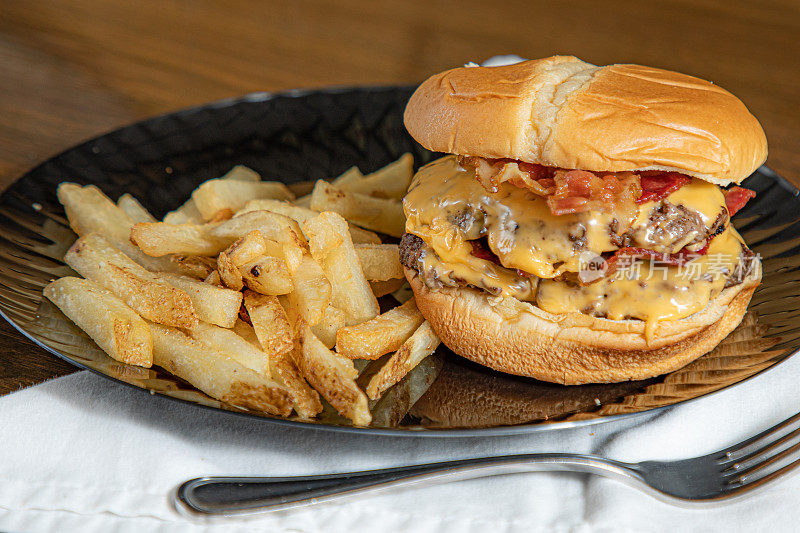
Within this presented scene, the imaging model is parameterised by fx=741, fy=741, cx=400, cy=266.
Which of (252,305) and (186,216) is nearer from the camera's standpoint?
(252,305)

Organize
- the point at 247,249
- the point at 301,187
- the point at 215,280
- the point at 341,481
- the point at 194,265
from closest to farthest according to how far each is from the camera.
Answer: the point at 341,481 < the point at 247,249 < the point at 215,280 < the point at 194,265 < the point at 301,187

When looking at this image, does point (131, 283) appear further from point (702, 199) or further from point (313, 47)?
point (313, 47)

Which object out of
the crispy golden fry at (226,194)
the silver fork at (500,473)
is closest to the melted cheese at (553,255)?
the silver fork at (500,473)

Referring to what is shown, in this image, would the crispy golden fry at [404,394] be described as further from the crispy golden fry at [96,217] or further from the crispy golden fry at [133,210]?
the crispy golden fry at [133,210]

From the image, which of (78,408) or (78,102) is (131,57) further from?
(78,408)

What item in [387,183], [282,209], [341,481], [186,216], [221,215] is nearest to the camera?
[341,481]

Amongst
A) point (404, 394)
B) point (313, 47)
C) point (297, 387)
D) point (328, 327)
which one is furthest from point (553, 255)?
point (313, 47)

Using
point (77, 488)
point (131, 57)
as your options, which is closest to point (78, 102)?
point (131, 57)
